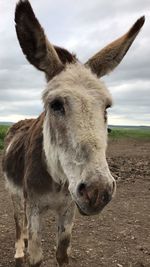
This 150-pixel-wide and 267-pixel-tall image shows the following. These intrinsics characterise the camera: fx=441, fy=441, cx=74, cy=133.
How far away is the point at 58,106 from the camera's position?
4211mm

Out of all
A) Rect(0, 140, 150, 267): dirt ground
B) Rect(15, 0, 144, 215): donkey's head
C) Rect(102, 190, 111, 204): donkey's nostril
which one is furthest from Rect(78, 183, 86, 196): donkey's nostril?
Rect(0, 140, 150, 267): dirt ground

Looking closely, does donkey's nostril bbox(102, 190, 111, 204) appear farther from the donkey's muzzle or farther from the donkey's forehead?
the donkey's forehead

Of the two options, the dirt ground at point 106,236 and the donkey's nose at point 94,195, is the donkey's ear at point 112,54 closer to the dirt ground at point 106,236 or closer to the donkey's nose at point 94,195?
the donkey's nose at point 94,195

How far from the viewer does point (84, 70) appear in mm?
4520

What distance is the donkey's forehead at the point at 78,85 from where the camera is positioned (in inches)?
161

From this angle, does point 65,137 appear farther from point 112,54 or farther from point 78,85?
point 112,54

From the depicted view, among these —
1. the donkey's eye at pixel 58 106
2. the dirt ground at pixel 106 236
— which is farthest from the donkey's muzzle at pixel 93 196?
the dirt ground at pixel 106 236

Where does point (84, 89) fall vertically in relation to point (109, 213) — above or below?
above

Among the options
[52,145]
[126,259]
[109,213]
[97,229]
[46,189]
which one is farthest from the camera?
[109,213]

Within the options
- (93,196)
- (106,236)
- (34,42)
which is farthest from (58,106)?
(106,236)

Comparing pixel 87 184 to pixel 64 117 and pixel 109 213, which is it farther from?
pixel 109 213

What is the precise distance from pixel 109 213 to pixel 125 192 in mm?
2113

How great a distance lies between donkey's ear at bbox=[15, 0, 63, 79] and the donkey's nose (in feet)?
5.17

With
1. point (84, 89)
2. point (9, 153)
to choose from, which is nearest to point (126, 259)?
point (9, 153)
